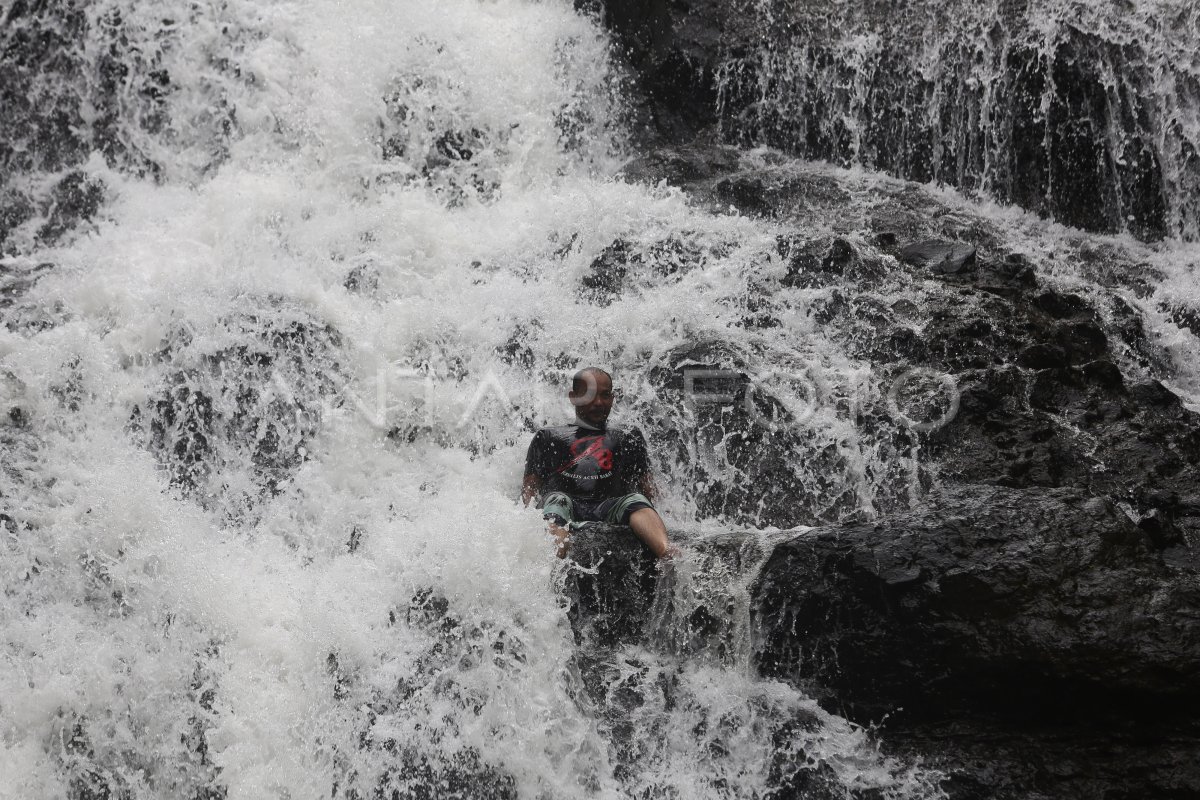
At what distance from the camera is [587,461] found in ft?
18.0

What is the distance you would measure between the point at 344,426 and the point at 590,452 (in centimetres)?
183

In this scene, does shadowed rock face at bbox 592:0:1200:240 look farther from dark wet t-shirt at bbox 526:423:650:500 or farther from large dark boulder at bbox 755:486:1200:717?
dark wet t-shirt at bbox 526:423:650:500

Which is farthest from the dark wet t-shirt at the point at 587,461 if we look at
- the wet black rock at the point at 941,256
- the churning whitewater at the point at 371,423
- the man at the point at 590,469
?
the wet black rock at the point at 941,256

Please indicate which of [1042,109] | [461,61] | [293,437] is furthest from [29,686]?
[1042,109]

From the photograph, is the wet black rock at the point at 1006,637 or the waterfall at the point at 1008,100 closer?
the wet black rock at the point at 1006,637

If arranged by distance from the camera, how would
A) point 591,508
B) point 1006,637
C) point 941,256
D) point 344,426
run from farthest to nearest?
1. point 941,256
2. point 344,426
3. point 591,508
4. point 1006,637

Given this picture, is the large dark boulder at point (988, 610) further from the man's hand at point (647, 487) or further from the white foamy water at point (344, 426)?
the man's hand at point (647, 487)

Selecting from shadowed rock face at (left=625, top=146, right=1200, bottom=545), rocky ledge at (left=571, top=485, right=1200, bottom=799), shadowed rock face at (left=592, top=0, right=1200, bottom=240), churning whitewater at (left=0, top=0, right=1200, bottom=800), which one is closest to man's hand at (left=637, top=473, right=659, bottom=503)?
churning whitewater at (left=0, top=0, right=1200, bottom=800)

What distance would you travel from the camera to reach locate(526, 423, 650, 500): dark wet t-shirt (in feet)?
18.0

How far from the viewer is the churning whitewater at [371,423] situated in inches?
187

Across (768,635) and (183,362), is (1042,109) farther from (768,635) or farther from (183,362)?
(183,362)

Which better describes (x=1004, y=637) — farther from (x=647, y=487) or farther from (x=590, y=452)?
(x=590, y=452)

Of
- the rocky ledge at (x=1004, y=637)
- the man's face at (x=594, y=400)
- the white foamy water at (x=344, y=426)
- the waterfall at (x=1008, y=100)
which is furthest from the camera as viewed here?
the waterfall at (x=1008, y=100)

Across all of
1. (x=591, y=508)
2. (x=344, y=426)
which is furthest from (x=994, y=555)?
(x=344, y=426)
